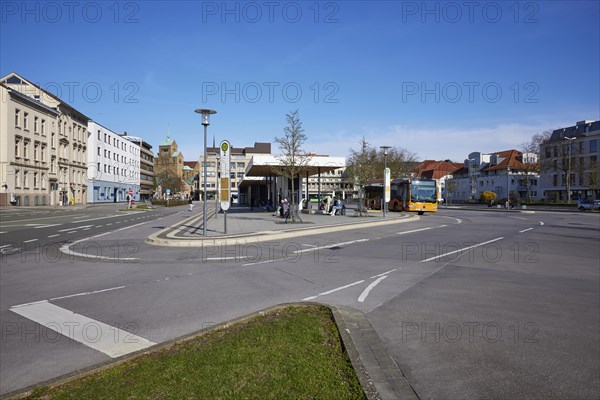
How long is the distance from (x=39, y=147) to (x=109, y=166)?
2980cm

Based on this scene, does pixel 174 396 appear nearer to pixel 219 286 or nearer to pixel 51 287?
pixel 219 286

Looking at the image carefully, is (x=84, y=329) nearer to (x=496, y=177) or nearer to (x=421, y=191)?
(x=421, y=191)

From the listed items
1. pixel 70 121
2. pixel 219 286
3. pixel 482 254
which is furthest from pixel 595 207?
pixel 70 121

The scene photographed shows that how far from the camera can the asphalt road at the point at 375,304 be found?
15.0 feet

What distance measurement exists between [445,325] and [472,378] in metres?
1.85

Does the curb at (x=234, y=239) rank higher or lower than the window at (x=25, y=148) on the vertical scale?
lower

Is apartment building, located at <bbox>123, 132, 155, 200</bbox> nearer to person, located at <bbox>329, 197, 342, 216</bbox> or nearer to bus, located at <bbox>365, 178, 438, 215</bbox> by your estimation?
bus, located at <bbox>365, 178, 438, 215</bbox>

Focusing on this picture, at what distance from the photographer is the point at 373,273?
33.8 ft

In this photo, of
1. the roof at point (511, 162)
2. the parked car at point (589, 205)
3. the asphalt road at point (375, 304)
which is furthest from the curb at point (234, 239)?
the roof at point (511, 162)

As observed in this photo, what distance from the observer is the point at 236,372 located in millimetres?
4004

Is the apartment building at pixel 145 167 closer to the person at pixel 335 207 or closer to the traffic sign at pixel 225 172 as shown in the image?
the person at pixel 335 207

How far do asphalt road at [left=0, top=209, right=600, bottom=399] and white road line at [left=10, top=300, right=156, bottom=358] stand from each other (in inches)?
1.2

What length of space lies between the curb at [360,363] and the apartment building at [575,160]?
235 feet

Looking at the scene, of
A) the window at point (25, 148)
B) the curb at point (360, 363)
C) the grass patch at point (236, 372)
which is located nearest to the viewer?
the grass patch at point (236, 372)
